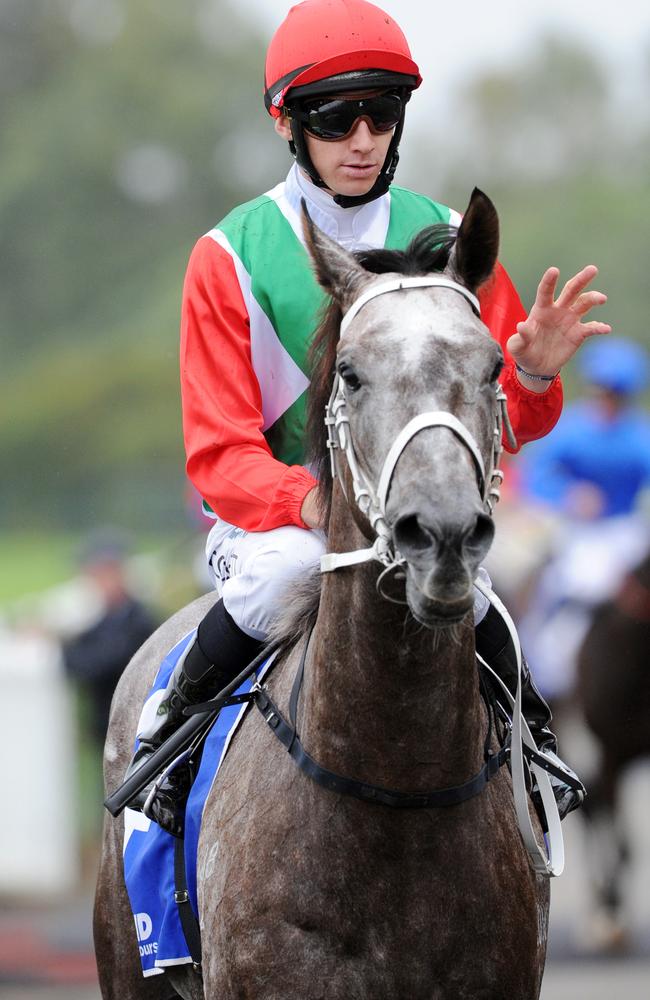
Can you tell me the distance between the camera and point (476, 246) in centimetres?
361

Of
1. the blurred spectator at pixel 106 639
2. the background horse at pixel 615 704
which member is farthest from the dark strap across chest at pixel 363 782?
the blurred spectator at pixel 106 639

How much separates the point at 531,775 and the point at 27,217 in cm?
3954

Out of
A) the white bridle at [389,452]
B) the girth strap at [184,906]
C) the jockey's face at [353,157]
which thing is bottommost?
the girth strap at [184,906]

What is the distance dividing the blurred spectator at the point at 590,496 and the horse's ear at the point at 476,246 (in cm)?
748

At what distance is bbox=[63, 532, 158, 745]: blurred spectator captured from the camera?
11.6 metres

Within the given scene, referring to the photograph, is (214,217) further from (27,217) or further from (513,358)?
(513,358)

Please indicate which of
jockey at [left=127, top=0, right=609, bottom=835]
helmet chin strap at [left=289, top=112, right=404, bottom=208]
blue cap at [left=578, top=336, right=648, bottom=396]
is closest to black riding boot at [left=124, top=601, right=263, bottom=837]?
jockey at [left=127, top=0, right=609, bottom=835]

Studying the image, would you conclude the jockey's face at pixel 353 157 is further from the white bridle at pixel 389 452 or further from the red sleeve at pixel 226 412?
the white bridle at pixel 389 452

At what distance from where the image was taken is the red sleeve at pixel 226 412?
3.91 meters

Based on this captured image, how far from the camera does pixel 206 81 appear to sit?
149 feet

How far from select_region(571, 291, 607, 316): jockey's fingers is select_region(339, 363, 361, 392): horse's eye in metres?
0.70

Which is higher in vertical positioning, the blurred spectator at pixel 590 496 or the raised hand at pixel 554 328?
the blurred spectator at pixel 590 496

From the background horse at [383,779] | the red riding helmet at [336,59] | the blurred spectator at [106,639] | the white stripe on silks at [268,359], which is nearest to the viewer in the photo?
the background horse at [383,779]

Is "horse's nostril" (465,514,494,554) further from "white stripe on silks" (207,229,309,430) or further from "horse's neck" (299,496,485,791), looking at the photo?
"white stripe on silks" (207,229,309,430)
